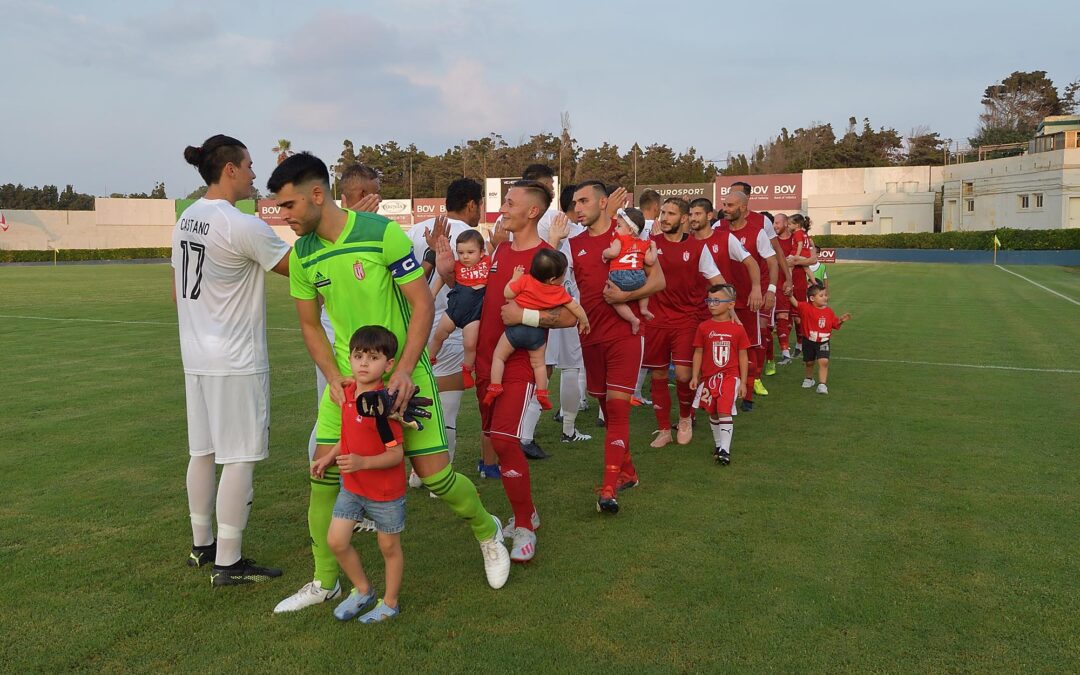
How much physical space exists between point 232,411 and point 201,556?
0.91m

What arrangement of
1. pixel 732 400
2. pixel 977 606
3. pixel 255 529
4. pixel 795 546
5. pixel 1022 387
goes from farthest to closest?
1. pixel 1022 387
2. pixel 732 400
3. pixel 255 529
4. pixel 795 546
5. pixel 977 606

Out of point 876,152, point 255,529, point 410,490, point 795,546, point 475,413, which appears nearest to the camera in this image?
point 795,546

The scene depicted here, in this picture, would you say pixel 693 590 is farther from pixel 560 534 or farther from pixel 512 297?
pixel 512 297

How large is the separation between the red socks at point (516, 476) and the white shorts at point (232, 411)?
4.19 ft

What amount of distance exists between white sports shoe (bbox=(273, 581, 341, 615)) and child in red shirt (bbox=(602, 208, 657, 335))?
103 inches

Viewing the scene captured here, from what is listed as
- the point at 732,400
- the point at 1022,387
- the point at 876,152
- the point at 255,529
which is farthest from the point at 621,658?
the point at 876,152

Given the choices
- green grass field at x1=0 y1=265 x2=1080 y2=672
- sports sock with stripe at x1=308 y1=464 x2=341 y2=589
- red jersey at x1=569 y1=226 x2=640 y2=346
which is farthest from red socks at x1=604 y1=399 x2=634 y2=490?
sports sock with stripe at x1=308 y1=464 x2=341 y2=589

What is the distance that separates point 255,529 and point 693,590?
274cm

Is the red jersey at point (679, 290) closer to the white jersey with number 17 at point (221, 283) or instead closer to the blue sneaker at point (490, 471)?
the blue sneaker at point (490, 471)

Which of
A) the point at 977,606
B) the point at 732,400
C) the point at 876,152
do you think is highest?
the point at 876,152

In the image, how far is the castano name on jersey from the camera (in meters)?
3.96

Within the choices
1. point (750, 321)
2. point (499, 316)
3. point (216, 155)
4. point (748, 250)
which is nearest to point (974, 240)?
point (750, 321)

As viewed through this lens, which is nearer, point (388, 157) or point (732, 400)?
point (732, 400)

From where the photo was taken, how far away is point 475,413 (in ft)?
27.5
